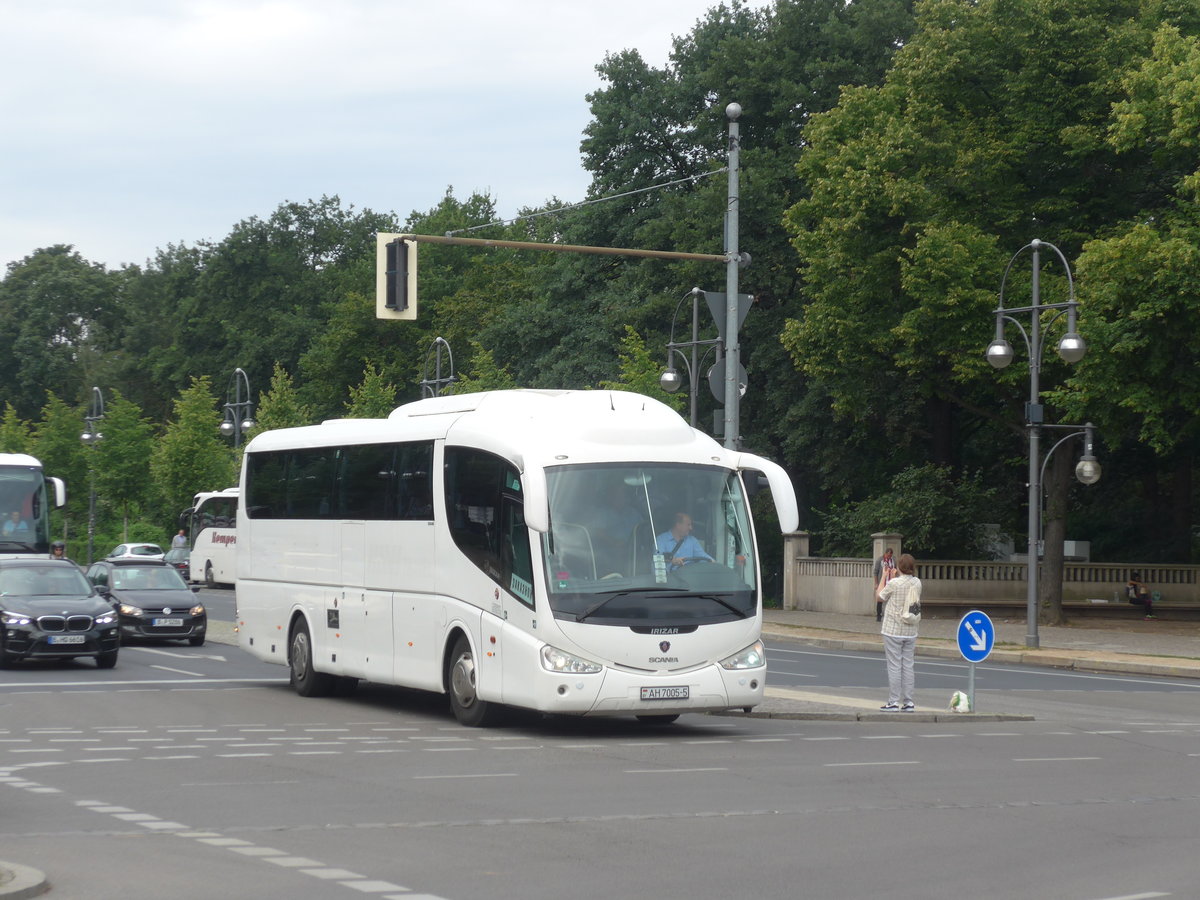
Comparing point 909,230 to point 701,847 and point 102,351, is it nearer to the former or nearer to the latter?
point 701,847

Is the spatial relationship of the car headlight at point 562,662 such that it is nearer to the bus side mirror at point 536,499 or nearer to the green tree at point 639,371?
the bus side mirror at point 536,499

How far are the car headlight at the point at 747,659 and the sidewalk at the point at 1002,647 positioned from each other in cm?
192

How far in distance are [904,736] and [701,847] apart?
7.62 m

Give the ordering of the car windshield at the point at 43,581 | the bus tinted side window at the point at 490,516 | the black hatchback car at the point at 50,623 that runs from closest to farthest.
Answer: the bus tinted side window at the point at 490,516, the black hatchback car at the point at 50,623, the car windshield at the point at 43,581

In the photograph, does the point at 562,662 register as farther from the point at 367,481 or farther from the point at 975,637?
the point at 975,637

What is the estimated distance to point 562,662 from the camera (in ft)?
52.7

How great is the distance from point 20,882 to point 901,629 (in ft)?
39.9

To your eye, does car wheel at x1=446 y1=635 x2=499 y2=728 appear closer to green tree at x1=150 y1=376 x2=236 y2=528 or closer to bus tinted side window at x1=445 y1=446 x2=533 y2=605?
bus tinted side window at x1=445 y1=446 x2=533 y2=605

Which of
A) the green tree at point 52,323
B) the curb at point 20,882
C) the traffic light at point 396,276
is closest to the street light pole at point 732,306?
the traffic light at point 396,276

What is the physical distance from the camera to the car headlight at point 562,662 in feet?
52.6

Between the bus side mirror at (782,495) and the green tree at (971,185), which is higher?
the green tree at (971,185)

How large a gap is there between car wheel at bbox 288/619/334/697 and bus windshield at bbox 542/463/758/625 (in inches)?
234

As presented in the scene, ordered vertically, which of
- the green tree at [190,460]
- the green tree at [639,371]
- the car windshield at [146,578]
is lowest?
the car windshield at [146,578]

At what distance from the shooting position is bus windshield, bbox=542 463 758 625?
1633 cm
